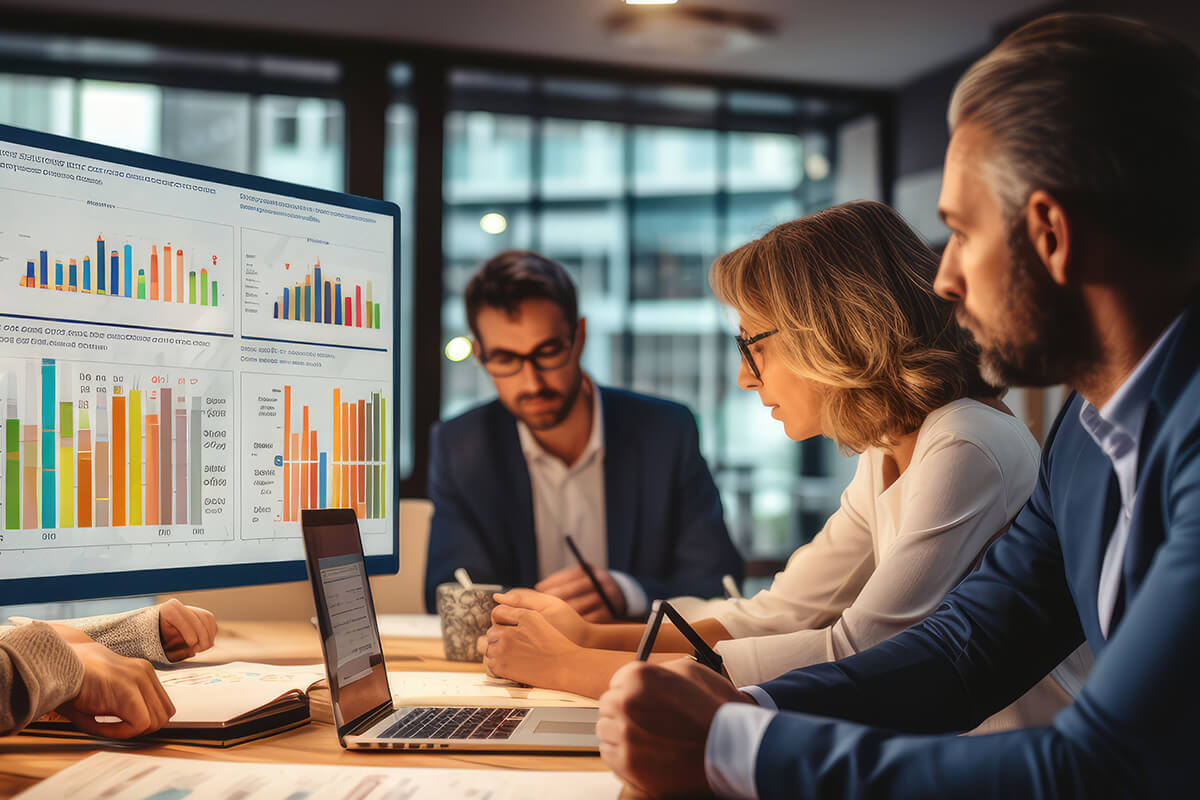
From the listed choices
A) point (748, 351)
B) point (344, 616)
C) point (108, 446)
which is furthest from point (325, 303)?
point (748, 351)

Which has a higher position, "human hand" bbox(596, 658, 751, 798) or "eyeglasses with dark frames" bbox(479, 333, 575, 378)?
"eyeglasses with dark frames" bbox(479, 333, 575, 378)

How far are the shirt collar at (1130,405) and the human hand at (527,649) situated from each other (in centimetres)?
68

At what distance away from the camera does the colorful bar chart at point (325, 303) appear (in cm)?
118

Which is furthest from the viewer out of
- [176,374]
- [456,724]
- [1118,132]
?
[176,374]

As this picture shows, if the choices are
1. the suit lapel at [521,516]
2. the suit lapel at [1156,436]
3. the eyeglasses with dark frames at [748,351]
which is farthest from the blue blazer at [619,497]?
the suit lapel at [1156,436]

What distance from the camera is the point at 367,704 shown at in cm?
96

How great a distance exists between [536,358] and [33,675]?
1536mm

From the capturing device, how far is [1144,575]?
73 centimetres

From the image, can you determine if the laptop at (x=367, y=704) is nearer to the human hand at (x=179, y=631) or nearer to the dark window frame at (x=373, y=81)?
the human hand at (x=179, y=631)

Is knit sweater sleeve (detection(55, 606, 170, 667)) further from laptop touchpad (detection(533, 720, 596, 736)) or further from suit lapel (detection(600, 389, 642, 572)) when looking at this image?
suit lapel (detection(600, 389, 642, 572))

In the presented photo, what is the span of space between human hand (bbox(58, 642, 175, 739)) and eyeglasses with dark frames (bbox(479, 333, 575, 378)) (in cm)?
145

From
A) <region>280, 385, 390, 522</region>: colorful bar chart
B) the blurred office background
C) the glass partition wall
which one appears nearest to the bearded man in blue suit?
<region>280, 385, 390, 522</region>: colorful bar chart

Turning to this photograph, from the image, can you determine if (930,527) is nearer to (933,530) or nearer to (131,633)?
(933,530)

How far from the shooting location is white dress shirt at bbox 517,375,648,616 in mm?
2393
